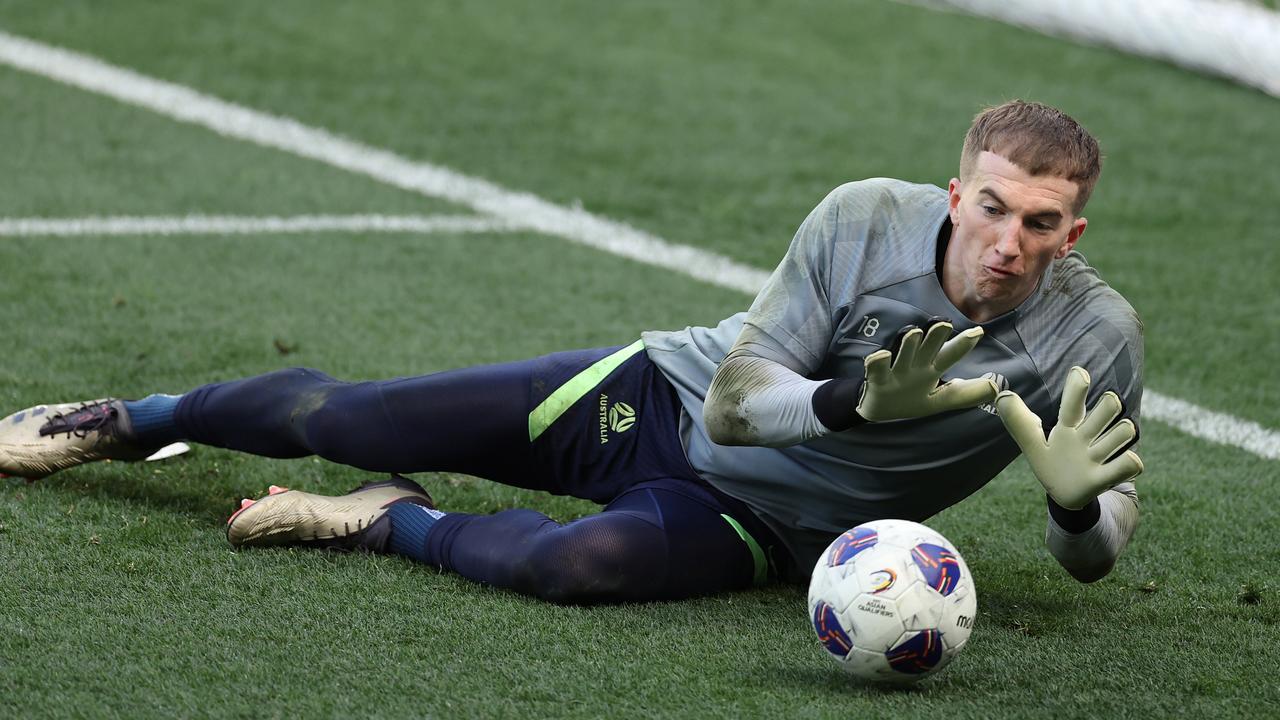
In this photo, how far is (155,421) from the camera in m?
4.38

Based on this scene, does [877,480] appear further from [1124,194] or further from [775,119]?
[775,119]

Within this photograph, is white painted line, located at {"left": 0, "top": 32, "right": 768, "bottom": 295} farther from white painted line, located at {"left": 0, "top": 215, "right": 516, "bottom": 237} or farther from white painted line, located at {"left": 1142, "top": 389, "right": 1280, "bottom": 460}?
white painted line, located at {"left": 1142, "top": 389, "right": 1280, "bottom": 460}

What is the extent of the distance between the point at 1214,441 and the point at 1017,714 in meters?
2.45

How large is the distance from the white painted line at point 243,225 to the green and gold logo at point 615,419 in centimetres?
352

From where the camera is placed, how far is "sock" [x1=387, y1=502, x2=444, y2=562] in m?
4.00

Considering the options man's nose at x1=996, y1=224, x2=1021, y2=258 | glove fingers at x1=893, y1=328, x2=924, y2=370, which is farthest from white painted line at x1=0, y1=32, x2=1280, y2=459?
glove fingers at x1=893, y1=328, x2=924, y2=370

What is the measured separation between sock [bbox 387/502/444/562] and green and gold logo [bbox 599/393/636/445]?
43cm

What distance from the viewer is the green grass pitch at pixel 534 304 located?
133 inches

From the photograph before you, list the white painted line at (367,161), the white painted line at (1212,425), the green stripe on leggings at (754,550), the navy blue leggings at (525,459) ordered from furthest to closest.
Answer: the white painted line at (367,161) < the white painted line at (1212,425) < the green stripe on leggings at (754,550) < the navy blue leggings at (525,459)

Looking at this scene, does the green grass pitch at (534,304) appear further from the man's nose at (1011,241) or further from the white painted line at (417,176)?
the man's nose at (1011,241)

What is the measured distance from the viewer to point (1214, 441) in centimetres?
538

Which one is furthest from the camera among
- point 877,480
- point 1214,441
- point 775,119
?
point 775,119

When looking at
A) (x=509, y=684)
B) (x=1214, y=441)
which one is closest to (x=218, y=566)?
(x=509, y=684)

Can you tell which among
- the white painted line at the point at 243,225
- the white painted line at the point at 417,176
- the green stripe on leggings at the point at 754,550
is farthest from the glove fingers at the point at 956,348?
the white painted line at the point at 243,225
